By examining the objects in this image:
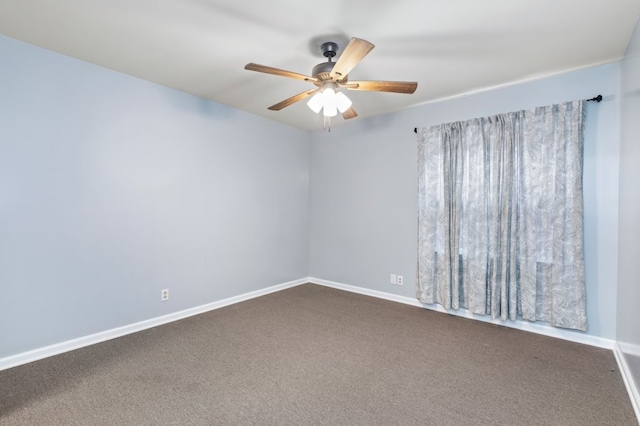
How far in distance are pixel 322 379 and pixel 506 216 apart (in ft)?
7.60

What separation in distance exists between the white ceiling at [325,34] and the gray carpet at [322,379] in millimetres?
2463

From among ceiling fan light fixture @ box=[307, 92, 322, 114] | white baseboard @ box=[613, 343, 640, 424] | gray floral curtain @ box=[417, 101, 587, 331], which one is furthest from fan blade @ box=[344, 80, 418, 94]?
white baseboard @ box=[613, 343, 640, 424]

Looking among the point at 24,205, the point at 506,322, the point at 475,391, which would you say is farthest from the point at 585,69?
the point at 24,205

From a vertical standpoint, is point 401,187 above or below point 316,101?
below

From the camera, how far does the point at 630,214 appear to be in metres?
2.17

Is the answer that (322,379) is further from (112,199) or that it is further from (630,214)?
(630,214)

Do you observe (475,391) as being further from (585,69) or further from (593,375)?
(585,69)

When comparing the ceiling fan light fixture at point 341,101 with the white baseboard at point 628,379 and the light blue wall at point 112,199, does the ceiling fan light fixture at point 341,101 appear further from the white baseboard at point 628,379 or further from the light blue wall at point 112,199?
the white baseboard at point 628,379

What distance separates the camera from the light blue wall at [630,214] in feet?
6.45

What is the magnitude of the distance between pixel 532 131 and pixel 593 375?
209 cm

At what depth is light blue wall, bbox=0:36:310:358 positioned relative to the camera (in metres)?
2.29

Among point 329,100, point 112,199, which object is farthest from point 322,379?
point 112,199

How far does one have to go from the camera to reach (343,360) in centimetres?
240

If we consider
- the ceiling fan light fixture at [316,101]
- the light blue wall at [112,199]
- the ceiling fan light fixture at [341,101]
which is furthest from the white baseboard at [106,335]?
the ceiling fan light fixture at [341,101]
